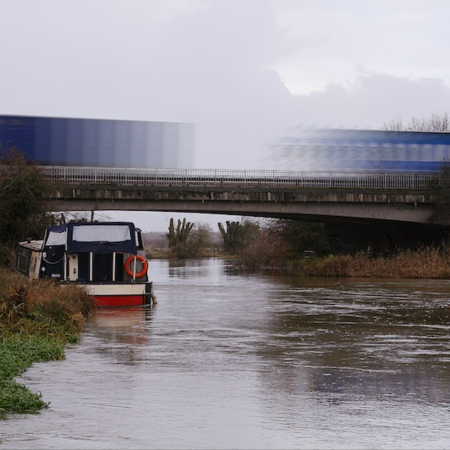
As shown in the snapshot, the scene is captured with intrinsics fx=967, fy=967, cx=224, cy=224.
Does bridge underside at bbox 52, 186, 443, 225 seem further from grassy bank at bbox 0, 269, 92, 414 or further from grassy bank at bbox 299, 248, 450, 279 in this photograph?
grassy bank at bbox 0, 269, 92, 414

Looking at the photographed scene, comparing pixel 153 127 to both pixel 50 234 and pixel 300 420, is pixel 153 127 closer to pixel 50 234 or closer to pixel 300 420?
pixel 50 234

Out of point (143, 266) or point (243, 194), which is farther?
point (243, 194)

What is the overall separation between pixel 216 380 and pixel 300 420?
3299mm

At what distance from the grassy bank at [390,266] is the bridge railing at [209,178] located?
4.47 m

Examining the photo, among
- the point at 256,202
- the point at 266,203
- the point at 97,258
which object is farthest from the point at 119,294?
the point at 266,203

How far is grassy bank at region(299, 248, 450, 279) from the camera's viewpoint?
164ft

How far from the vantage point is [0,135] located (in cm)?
5541

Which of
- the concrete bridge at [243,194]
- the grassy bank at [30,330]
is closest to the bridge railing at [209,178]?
the concrete bridge at [243,194]

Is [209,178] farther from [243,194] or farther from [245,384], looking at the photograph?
[245,384]

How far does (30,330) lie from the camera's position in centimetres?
1753

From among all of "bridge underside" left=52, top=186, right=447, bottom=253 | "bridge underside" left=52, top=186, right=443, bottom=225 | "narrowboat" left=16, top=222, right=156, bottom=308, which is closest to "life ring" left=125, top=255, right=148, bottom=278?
"narrowboat" left=16, top=222, right=156, bottom=308

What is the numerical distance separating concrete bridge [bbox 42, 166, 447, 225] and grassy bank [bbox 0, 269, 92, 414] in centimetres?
2983

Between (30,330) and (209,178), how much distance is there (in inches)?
1512

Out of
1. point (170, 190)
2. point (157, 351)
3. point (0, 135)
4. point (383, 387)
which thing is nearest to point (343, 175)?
point (170, 190)
